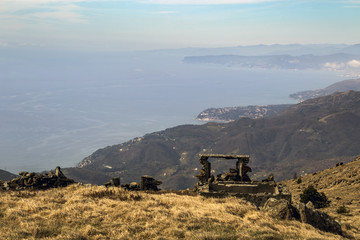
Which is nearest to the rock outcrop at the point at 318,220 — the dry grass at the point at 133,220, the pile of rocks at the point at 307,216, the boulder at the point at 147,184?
the pile of rocks at the point at 307,216

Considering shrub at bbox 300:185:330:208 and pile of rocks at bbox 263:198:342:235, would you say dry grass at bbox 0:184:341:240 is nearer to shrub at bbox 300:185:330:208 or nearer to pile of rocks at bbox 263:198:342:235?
pile of rocks at bbox 263:198:342:235

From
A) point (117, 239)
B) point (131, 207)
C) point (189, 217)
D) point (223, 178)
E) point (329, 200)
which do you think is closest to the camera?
point (117, 239)

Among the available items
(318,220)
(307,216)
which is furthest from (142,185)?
(318,220)

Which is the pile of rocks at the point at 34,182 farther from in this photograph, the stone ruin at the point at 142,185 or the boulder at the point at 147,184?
the boulder at the point at 147,184

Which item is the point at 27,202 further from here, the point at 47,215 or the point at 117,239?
the point at 117,239

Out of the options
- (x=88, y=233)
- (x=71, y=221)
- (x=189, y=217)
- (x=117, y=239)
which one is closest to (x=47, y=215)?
(x=71, y=221)

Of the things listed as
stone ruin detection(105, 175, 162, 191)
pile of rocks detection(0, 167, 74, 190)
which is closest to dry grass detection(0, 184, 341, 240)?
pile of rocks detection(0, 167, 74, 190)

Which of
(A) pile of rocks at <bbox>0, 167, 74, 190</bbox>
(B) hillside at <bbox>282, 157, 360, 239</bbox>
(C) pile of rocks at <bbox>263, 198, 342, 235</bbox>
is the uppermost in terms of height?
(C) pile of rocks at <bbox>263, 198, 342, 235</bbox>
